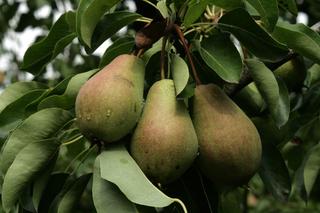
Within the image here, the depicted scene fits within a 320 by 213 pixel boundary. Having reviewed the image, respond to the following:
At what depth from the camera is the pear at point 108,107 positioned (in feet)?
3.35

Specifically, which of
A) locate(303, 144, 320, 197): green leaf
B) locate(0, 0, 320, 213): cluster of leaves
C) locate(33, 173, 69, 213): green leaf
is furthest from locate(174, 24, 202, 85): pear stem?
locate(303, 144, 320, 197): green leaf

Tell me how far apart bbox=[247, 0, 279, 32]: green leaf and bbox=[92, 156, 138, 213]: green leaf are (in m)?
0.38

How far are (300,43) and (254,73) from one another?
0.10 meters

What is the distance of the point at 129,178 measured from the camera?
3.29 ft

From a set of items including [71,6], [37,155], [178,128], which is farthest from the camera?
[71,6]

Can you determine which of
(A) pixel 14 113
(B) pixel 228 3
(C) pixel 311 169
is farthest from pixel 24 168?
(C) pixel 311 169

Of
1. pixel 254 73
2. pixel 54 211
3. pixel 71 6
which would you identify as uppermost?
pixel 254 73

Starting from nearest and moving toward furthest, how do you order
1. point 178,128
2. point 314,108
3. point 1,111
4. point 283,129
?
point 178,128, point 1,111, point 283,129, point 314,108

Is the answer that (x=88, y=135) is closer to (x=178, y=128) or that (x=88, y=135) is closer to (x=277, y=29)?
(x=178, y=128)

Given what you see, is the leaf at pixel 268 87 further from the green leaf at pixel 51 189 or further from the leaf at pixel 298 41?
the green leaf at pixel 51 189

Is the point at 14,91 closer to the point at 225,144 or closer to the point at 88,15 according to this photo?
the point at 88,15

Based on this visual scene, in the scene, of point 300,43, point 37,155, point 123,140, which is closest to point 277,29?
point 300,43

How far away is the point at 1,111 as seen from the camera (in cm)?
129

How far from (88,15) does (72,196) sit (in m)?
0.32
